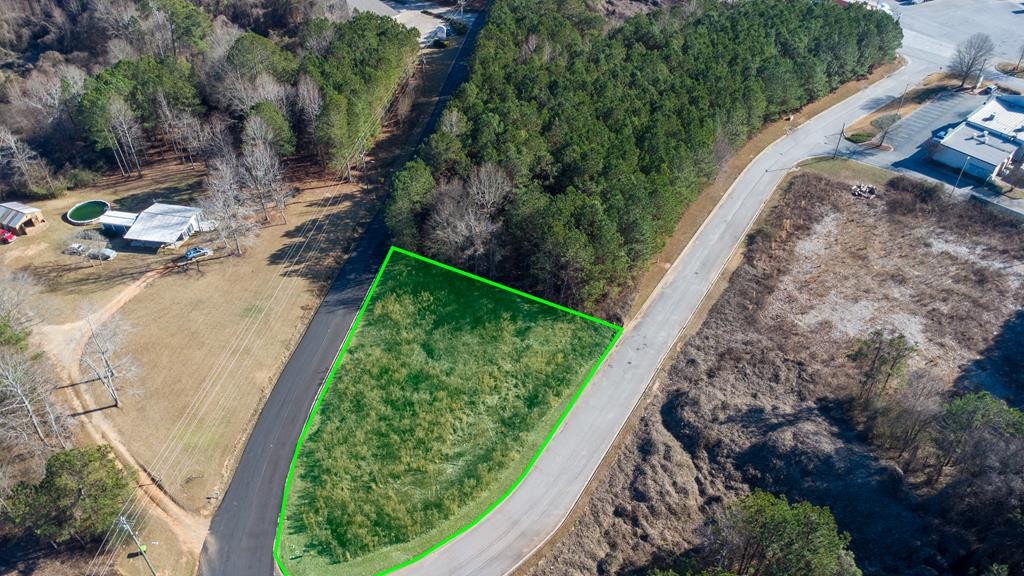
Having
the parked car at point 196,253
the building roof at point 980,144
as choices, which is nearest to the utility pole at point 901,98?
the building roof at point 980,144

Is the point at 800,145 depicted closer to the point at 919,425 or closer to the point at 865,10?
the point at 865,10

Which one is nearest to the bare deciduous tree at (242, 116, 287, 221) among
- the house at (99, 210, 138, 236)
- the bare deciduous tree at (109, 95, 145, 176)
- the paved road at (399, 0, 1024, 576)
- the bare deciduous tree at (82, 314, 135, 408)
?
the house at (99, 210, 138, 236)

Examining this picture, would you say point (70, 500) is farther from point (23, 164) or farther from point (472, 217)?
point (23, 164)

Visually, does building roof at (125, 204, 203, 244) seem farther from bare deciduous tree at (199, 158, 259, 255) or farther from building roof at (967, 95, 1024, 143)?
building roof at (967, 95, 1024, 143)

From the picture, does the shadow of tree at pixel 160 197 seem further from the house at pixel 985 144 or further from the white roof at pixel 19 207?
the house at pixel 985 144

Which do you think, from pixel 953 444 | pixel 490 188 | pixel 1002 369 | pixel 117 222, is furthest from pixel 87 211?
pixel 1002 369

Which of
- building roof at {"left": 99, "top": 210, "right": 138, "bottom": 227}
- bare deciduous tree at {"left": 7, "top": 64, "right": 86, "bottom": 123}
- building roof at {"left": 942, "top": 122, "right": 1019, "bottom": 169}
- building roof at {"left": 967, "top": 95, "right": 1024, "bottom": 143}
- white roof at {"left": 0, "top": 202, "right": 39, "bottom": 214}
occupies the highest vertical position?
bare deciduous tree at {"left": 7, "top": 64, "right": 86, "bottom": 123}
